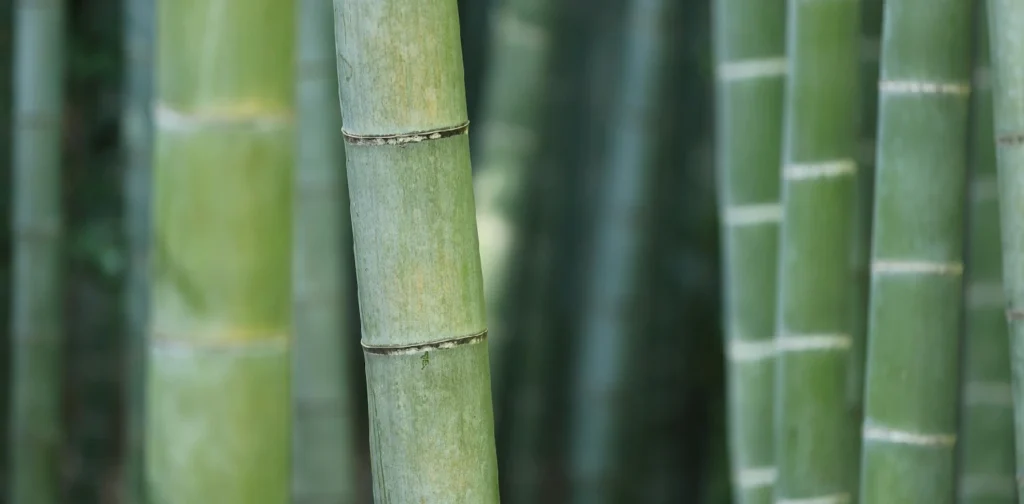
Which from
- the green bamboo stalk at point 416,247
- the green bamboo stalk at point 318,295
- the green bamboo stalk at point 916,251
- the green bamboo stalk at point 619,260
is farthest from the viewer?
the green bamboo stalk at point 619,260

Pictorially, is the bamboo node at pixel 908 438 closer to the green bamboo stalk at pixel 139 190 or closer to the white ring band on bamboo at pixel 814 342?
the white ring band on bamboo at pixel 814 342

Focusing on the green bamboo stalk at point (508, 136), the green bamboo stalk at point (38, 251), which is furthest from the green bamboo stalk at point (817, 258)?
the green bamboo stalk at point (38, 251)

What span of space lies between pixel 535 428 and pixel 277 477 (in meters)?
1.22

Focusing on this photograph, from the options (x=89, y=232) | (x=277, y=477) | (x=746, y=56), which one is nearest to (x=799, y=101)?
(x=746, y=56)

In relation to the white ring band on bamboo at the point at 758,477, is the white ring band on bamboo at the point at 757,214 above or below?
above

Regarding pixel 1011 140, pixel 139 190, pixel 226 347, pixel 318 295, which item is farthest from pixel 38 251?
pixel 1011 140

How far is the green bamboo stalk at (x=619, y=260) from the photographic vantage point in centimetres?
157

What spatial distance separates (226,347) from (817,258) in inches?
17.5

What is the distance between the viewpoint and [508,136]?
1.52 m

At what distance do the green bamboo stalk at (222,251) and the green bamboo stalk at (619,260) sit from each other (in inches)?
40.0

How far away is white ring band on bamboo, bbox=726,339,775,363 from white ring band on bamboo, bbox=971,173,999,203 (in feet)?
0.68

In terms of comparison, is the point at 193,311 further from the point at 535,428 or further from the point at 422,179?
the point at 535,428

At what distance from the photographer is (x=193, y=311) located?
23.0 inches

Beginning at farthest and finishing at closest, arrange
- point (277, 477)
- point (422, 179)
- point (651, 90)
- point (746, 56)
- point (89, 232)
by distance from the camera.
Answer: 1. point (89, 232)
2. point (651, 90)
3. point (746, 56)
4. point (277, 477)
5. point (422, 179)
